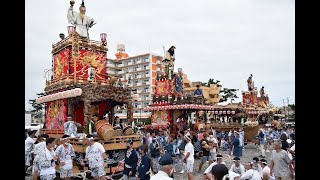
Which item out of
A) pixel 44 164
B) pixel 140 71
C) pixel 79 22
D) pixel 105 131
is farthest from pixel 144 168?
pixel 140 71

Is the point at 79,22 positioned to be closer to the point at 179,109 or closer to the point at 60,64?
the point at 60,64

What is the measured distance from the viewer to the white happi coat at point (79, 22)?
18.9m

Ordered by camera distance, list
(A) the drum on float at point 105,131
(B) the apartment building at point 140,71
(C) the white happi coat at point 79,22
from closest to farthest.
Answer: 1. (A) the drum on float at point 105,131
2. (C) the white happi coat at point 79,22
3. (B) the apartment building at point 140,71

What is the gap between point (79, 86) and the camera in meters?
15.1

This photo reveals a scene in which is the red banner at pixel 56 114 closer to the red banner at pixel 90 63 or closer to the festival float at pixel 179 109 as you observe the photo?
the red banner at pixel 90 63

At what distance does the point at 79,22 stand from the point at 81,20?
23 cm

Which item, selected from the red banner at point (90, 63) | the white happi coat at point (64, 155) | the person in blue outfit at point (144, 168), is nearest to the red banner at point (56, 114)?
the red banner at point (90, 63)

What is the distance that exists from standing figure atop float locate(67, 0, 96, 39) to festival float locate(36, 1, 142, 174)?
12.5 inches

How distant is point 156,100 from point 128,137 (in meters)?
14.6

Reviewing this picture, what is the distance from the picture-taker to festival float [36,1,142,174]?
1502 cm

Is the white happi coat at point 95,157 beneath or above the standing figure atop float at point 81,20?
beneath
